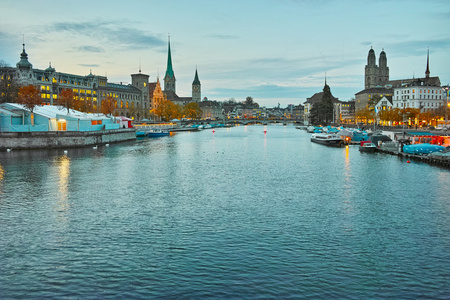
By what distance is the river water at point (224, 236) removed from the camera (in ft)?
52.4

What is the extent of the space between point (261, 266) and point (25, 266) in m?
10.7

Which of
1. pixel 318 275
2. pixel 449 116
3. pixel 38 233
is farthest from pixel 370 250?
pixel 449 116

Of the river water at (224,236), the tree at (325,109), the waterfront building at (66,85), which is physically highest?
the waterfront building at (66,85)

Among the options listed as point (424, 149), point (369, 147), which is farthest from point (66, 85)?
point (424, 149)

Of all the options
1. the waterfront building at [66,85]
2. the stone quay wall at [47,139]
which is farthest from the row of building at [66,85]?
the stone quay wall at [47,139]

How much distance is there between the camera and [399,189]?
117 ft

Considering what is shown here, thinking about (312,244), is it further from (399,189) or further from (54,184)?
(54,184)

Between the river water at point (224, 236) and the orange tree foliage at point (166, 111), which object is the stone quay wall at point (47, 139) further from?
the orange tree foliage at point (166, 111)

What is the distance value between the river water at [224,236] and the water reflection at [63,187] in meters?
0.19

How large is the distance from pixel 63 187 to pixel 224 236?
67.3 ft

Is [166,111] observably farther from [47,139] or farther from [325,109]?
[47,139]

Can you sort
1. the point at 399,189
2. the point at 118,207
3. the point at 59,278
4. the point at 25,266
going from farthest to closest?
the point at 399,189
the point at 118,207
the point at 25,266
the point at 59,278

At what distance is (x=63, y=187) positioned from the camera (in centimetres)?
3600

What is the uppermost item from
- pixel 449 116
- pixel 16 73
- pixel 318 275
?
pixel 16 73
